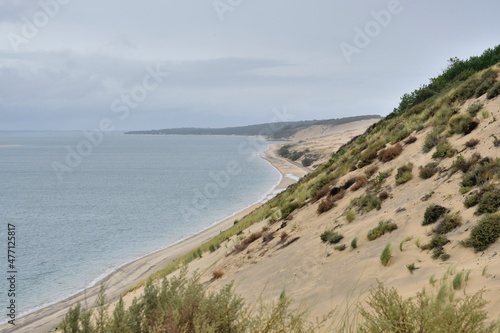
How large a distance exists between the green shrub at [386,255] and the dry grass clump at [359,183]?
24.4ft

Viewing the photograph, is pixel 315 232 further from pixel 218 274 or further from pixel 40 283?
pixel 40 283

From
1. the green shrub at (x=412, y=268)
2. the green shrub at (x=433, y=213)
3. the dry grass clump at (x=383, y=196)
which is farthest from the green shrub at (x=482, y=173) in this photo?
the green shrub at (x=412, y=268)

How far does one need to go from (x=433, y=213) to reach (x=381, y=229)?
1575mm

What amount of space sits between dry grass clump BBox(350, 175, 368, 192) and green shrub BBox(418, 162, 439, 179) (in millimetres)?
3155

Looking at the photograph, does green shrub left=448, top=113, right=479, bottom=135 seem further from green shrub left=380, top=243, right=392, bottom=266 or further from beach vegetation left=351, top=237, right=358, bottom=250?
green shrub left=380, top=243, right=392, bottom=266

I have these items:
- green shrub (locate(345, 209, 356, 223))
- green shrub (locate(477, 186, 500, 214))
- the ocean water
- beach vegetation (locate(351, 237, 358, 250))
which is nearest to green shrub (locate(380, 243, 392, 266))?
beach vegetation (locate(351, 237, 358, 250))

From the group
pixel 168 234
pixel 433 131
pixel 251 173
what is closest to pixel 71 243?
pixel 168 234

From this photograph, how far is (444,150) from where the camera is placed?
55.1 ft

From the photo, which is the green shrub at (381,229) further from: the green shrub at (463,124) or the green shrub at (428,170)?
the green shrub at (463,124)

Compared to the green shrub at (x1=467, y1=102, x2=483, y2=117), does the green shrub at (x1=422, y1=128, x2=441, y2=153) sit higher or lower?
lower

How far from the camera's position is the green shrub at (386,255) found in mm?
11531

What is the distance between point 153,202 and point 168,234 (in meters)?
20.5

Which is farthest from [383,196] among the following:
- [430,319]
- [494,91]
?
[430,319]

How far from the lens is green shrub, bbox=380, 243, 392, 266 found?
11.5 m
